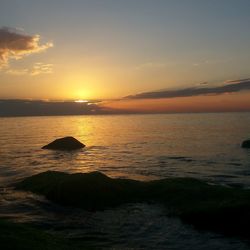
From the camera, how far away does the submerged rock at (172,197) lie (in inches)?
719

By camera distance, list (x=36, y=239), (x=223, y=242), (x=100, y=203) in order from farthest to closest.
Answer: (x=100, y=203)
(x=223, y=242)
(x=36, y=239)

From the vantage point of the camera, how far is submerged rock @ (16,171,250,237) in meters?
18.2

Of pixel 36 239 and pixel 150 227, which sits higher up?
pixel 36 239

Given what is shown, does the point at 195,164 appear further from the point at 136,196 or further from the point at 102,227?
the point at 102,227

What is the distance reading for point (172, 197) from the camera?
893 inches

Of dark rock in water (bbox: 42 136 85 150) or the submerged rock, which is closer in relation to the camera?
the submerged rock

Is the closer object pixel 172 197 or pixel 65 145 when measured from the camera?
pixel 172 197

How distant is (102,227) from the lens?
734 inches

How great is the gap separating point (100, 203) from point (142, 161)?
24.5 metres

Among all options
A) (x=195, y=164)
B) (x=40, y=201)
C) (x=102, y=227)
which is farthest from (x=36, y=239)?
(x=195, y=164)

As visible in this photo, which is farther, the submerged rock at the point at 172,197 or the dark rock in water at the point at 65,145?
the dark rock in water at the point at 65,145

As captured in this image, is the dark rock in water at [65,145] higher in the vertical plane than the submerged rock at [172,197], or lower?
lower

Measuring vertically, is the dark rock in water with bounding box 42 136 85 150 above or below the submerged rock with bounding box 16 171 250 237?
below

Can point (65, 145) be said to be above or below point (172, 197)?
below
